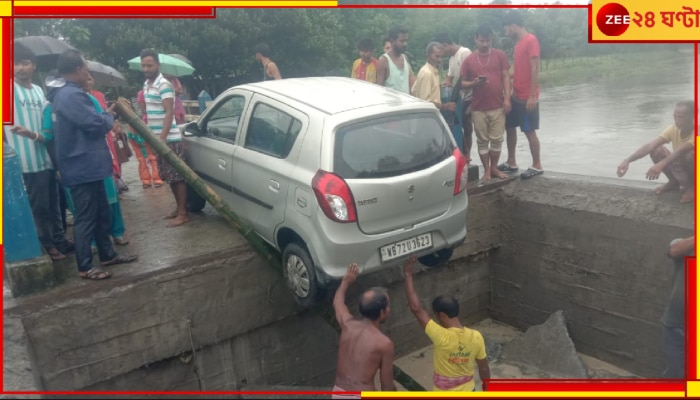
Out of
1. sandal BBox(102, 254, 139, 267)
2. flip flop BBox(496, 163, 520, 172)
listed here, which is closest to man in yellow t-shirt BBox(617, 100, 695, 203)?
flip flop BBox(496, 163, 520, 172)

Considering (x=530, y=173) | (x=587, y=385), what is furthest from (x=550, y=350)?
(x=530, y=173)

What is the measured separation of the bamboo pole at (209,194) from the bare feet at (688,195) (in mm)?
3231

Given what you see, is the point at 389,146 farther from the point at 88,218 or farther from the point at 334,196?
the point at 88,218

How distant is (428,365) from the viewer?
6.97 m

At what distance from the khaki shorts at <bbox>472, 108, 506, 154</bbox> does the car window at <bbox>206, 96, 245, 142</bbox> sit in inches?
116

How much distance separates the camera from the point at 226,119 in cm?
559

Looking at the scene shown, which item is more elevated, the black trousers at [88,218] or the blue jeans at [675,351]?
the black trousers at [88,218]

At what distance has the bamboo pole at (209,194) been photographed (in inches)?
193

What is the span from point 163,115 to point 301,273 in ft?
7.97

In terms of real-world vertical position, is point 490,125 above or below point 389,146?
above

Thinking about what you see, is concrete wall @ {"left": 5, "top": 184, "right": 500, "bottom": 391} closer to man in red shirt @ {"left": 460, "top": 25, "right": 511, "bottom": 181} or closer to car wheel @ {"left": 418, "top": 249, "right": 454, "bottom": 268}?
car wheel @ {"left": 418, "top": 249, "right": 454, "bottom": 268}

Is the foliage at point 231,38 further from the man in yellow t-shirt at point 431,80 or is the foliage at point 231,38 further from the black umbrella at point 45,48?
the man in yellow t-shirt at point 431,80

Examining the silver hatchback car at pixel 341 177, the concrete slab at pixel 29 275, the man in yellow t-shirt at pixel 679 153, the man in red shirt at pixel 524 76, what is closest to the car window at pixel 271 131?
the silver hatchback car at pixel 341 177

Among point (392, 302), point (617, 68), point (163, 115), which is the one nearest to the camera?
point (163, 115)
